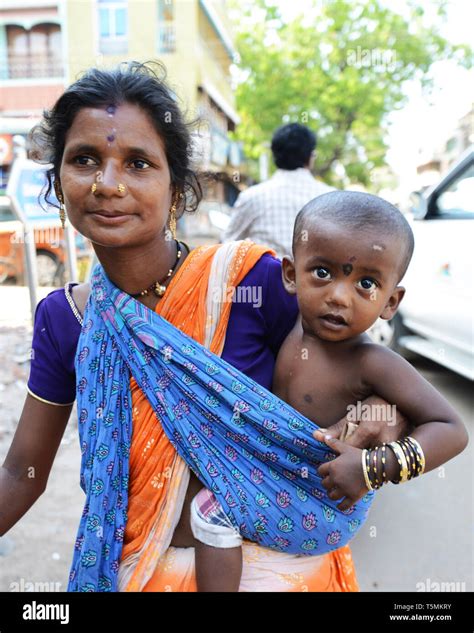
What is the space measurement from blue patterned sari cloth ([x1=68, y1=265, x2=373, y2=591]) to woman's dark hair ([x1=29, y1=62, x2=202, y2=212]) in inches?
14.7

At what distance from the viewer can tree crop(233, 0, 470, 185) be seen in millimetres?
19484

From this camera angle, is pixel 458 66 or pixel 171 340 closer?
pixel 171 340

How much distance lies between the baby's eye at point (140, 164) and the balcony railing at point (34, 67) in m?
19.0

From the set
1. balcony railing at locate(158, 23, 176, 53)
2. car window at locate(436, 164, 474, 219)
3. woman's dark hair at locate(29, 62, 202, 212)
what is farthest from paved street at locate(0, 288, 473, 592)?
balcony railing at locate(158, 23, 176, 53)

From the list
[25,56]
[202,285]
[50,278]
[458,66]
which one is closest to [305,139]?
[202,285]

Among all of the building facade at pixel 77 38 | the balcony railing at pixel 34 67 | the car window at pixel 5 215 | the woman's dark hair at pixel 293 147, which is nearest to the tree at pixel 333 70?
the building facade at pixel 77 38

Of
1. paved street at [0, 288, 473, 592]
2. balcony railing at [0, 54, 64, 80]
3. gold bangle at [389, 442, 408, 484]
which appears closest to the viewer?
gold bangle at [389, 442, 408, 484]

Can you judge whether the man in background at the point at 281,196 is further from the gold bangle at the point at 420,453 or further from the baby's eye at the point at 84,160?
the gold bangle at the point at 420,453

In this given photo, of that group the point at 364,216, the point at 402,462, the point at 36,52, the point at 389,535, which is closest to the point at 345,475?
the point at 402,462

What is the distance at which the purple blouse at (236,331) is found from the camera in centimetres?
129

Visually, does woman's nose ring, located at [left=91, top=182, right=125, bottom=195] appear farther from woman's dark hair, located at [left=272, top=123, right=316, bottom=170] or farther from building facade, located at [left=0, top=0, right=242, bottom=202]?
building facade, located at [left=0, top=0, right=242, bottom=202]

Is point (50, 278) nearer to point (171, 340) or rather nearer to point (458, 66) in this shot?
point (171, 340)

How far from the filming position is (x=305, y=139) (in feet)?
12.4
